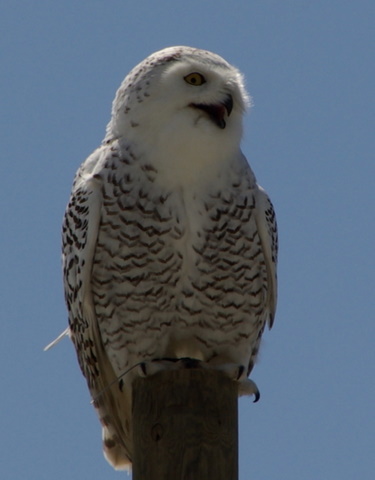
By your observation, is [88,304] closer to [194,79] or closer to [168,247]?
[168,247]

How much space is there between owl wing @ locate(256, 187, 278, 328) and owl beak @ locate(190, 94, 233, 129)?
16.3 inches

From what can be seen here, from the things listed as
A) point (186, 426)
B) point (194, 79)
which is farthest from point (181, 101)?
point (186, 426)

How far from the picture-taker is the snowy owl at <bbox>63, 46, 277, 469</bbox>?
18.1 ft

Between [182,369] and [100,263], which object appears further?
[100,263]

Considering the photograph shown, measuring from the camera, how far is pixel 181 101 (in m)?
5.67

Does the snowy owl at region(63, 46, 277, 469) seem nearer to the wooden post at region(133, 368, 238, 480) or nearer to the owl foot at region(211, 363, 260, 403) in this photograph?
→ the owl foot at region(211, 363, 260, 403)

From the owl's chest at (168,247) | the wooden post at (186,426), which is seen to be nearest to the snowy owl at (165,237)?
the owl's chest at (168,247)

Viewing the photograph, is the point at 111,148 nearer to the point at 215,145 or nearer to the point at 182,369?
the point at 215,145

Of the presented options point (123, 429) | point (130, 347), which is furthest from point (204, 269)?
point (123, 429)

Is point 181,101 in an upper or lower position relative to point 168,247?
upper

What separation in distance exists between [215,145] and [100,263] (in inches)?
31.4

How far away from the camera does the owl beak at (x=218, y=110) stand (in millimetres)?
5715

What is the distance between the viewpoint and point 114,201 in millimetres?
5574

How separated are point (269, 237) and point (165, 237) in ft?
2.08
